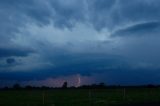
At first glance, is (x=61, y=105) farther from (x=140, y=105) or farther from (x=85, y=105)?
(x=140, y=105)

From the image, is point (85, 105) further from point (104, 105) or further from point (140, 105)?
point (140, 105)

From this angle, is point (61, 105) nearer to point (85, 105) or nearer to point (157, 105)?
point (85, 105)

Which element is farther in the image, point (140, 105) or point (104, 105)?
point (104, 105)

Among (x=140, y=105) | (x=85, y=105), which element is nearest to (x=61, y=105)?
(x=85, y=105)

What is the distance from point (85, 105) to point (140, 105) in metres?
9.58

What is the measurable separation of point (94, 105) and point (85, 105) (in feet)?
5.25

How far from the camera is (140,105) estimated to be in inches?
2066

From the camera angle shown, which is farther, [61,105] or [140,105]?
[61,105]

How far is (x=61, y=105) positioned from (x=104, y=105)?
7.42 metres

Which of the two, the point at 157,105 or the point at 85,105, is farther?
the point at 85,105

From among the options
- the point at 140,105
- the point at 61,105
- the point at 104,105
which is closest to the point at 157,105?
the point at 140,105

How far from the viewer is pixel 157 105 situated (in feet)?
169

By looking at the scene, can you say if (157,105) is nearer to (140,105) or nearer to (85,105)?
(140,105)

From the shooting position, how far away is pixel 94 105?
5750cm
